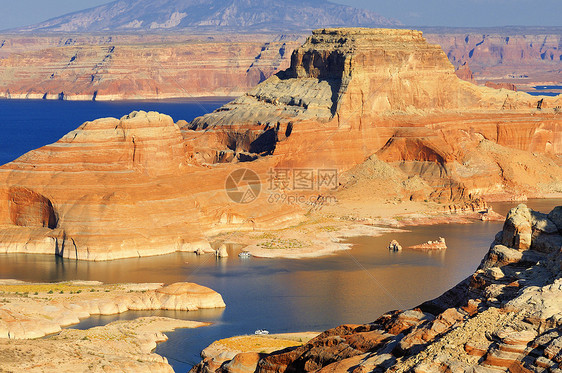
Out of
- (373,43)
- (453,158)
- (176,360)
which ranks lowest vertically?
(176,360)

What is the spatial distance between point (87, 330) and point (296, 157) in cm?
5226

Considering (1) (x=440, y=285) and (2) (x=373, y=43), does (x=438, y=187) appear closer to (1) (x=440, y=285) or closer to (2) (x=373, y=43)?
(2) (x=373, y=43)

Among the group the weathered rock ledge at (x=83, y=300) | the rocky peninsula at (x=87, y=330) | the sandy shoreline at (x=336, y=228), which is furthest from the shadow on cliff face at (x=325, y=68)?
the rocky peninsula at (x=87, y=330)

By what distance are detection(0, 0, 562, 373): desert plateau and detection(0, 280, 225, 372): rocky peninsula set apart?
174 millimetres

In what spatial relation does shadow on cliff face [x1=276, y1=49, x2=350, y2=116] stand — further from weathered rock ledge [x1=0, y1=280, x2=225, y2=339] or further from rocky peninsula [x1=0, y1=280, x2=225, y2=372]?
rocky peninsula [x1=0, y1=280, x2=225, y2=372]

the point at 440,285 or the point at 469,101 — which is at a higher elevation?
the point at 469,101

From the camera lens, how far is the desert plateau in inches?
1542

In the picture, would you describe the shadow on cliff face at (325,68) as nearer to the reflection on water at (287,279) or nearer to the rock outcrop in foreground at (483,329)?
the reflection on water at (287,279)

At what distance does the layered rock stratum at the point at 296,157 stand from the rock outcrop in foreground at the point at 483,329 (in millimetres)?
40428

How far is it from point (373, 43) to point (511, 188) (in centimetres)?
2318

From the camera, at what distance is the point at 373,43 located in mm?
117875

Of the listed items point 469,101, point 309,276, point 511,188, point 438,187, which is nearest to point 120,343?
point 309,276

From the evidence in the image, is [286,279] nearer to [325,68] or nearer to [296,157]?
[296,157]

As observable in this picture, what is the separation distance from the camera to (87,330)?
57250 millimetres
